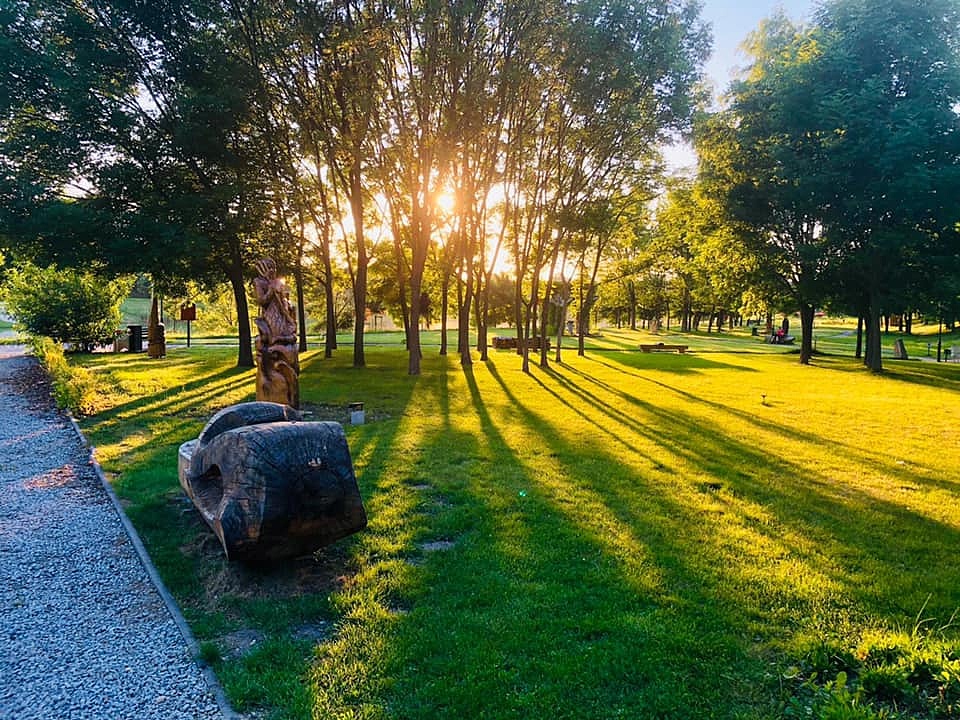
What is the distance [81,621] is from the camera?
3408 millimetres

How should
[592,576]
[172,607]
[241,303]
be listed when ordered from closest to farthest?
[172,607] → [592,576] → [241,303]

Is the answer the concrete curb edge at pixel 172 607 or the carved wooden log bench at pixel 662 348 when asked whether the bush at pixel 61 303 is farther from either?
the carved wooden log bench at pixel 662 348

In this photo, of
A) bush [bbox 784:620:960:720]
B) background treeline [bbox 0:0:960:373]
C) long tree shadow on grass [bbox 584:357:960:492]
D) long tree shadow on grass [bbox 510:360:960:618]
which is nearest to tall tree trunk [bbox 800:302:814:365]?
background treeline [bbox 0:0:960:373]

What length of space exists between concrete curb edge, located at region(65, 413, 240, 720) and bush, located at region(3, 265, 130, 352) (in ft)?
62.3

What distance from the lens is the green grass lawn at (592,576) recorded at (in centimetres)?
270

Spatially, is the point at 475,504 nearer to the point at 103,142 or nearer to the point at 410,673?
the point at 410,673

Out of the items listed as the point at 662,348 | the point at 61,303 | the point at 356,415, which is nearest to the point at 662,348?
the point at 662,348

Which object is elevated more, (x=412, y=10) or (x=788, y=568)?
(x=412, y=10)

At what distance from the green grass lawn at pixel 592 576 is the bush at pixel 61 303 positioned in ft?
54.5

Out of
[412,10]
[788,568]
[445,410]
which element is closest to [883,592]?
[788,568]

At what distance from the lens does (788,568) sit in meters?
4.02

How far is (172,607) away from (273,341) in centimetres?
573

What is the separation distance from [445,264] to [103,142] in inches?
432

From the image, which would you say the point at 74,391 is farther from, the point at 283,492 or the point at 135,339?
the point at 135,339
